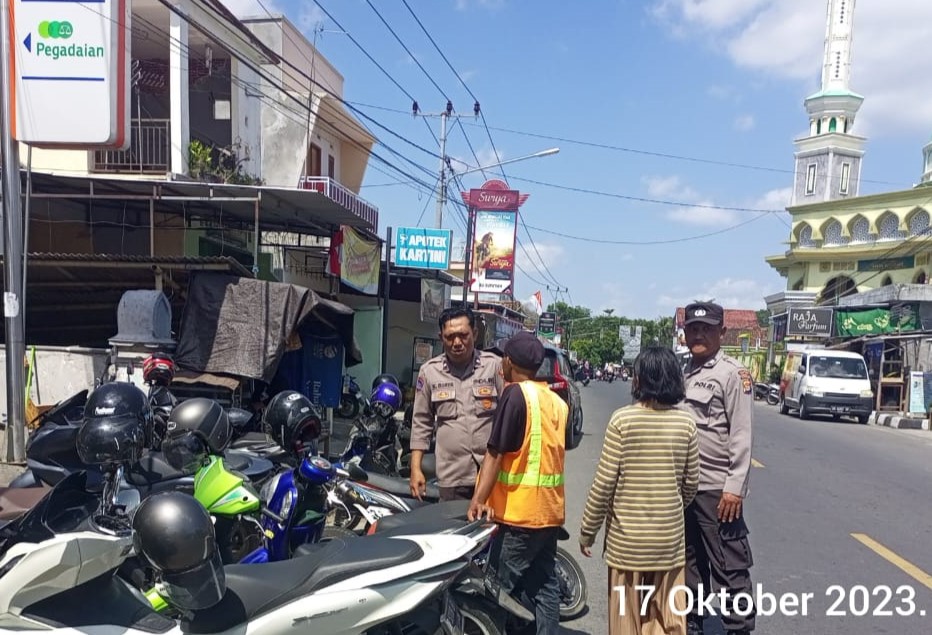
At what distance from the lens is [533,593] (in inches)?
128

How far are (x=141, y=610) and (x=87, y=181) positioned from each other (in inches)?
323

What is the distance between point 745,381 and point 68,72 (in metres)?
7.78

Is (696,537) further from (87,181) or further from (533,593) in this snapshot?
(87,181)

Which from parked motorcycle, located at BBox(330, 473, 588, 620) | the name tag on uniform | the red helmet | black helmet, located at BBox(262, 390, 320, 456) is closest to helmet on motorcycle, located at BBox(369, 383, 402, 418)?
parked motorcycle, located at BBox(330, 473, 588, 620)

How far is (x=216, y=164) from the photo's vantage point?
12.7m

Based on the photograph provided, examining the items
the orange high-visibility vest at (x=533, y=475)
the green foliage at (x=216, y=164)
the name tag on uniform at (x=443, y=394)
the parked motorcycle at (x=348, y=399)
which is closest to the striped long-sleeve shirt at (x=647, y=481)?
the orange high-visibility vest at (x=533, y=475)

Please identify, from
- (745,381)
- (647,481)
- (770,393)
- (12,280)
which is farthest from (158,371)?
(770,393)

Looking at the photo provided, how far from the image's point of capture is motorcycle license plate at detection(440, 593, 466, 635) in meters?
2.89

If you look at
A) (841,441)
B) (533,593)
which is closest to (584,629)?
(533,593)

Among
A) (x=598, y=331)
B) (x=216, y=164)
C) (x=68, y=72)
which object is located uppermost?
(x=68, y=72)

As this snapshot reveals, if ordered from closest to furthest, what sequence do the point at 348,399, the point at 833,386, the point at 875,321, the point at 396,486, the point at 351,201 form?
the point at 396,486
the point at 348,399
the point at 351,201
the point at 833,386
the point at 875,321

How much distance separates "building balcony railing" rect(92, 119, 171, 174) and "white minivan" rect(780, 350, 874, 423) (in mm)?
16466

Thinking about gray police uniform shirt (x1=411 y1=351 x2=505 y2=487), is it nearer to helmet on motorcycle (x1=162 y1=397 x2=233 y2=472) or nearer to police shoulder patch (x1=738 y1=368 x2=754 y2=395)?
helmet on motorcycle (x1=162 y1=397 x2=233 y2=472)

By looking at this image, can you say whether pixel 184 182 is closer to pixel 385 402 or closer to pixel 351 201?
pixel 351 201
